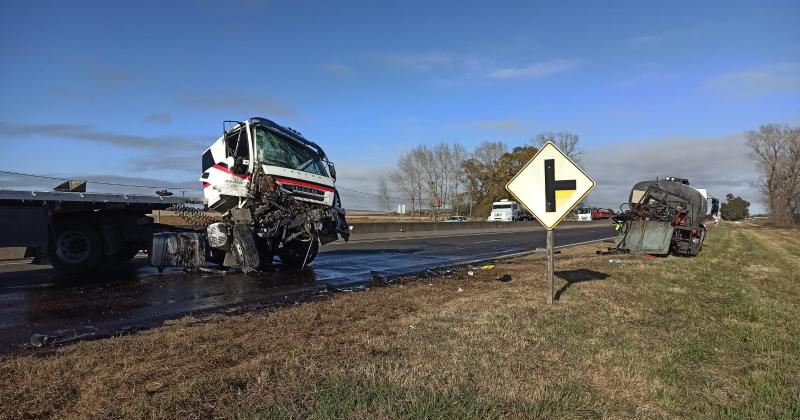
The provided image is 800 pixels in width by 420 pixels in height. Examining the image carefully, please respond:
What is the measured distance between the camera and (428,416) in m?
3.19

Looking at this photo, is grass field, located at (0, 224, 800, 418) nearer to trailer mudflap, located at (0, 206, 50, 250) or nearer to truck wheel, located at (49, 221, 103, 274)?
trailer mudflap, located at (0, 206, 50, 250)

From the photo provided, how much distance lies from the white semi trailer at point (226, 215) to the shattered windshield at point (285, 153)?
0.02m

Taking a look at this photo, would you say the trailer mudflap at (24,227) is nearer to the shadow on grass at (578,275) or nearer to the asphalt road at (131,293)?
the asphalt road at (131,293)

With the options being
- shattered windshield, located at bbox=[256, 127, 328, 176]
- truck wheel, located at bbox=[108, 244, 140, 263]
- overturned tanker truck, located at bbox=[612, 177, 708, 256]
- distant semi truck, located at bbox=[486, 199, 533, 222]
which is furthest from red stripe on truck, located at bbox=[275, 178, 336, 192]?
distant semi truck, located at bbox=[486, 199, 533, 222]

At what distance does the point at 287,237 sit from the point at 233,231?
114cm

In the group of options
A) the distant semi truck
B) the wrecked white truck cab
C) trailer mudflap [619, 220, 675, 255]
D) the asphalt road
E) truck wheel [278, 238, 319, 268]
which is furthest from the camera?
the distant semi truck

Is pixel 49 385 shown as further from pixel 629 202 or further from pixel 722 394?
pixel 629 202

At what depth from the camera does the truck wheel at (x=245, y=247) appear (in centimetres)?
972

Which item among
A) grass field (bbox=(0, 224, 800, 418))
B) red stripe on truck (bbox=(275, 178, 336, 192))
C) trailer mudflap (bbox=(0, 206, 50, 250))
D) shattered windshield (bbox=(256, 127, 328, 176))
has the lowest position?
grass field (bbox=(0, 224, 800, 418))

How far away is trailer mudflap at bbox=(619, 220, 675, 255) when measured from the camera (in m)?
15.7

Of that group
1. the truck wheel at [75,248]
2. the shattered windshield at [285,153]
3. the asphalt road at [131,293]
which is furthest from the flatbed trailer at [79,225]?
the shattered windshield at [285,153]

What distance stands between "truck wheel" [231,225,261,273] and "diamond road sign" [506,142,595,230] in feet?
17.0

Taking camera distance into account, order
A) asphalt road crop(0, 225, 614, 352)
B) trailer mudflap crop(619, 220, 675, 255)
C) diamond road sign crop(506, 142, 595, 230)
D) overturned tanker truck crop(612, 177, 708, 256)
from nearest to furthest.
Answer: asphalt road crop(0, 225, 614, 352) < diamond road sign crop(506, 142, 595, 230) < trailer mudflap crop(619, 220, 675, 255) < overturned tanker truck crop(612, 177, 708, 256)

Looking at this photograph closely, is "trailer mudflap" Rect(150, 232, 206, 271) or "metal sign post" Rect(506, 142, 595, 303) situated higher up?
"metal sign post" Rect(506, 142, 595, 303)
